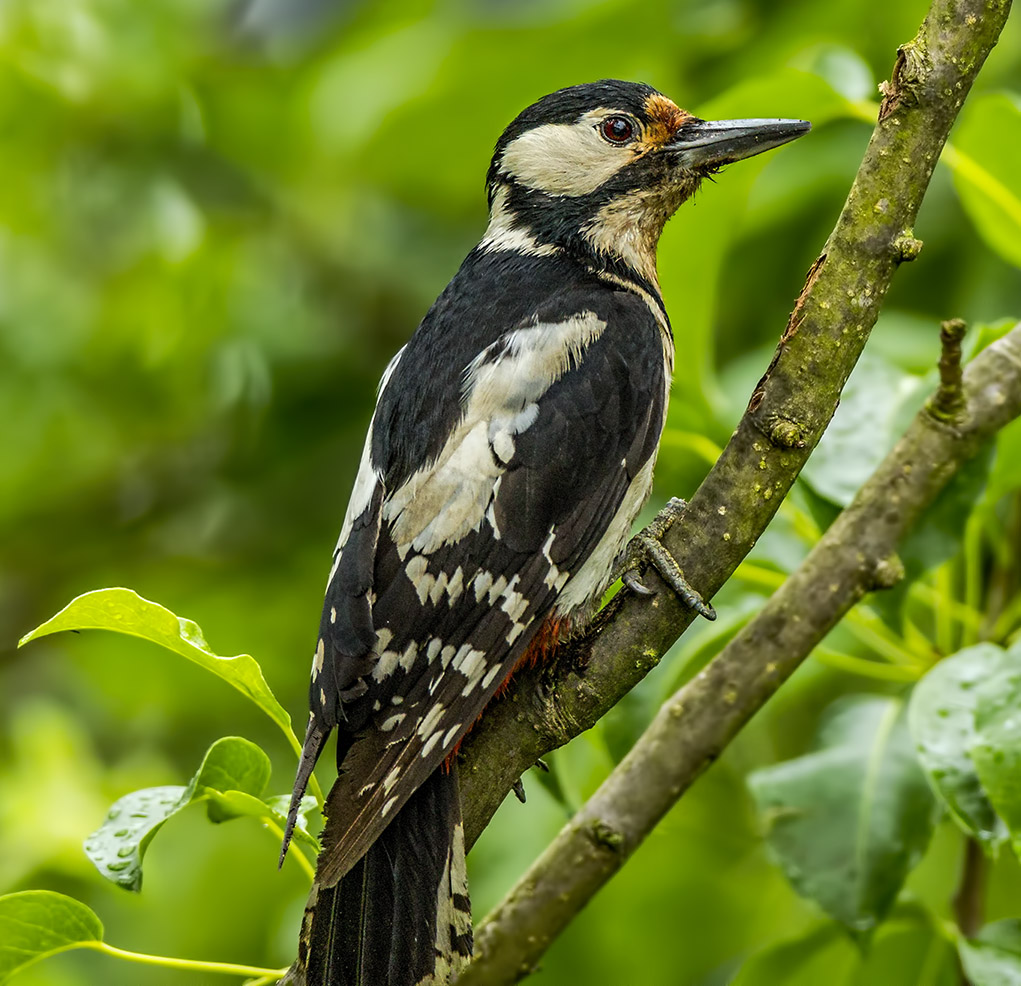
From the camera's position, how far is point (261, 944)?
372 cm

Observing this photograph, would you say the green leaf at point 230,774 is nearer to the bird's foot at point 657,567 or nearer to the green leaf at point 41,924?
the green leaf at point 41,924

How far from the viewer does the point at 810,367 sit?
2.13 m

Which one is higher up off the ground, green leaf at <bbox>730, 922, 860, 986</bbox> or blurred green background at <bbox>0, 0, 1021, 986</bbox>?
blurred green background at <bbox>0, 0, 1021, 986</bbox>

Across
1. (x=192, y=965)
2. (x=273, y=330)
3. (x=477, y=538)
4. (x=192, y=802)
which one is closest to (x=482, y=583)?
(x=477, y=538)

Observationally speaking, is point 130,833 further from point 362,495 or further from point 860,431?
point 860,431

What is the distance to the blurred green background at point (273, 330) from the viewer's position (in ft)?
10.9

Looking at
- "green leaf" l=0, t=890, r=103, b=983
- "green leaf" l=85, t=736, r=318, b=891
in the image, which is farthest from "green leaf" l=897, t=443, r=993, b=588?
"green leaf" l=0, t=890, r=103, b=983

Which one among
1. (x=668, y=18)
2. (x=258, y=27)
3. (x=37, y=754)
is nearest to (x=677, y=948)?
(x=37, y=754)

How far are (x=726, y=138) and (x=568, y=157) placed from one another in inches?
15.7

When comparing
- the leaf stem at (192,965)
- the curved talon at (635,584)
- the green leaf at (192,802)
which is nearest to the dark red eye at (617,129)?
the curved talon at (635,584)

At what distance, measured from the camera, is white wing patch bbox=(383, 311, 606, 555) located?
2.52m

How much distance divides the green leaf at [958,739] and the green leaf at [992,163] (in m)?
0.95

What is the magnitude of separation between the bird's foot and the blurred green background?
0.51 metres

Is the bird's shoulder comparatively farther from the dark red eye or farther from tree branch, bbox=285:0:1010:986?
tree branch, bbox=285:0:1010:986
